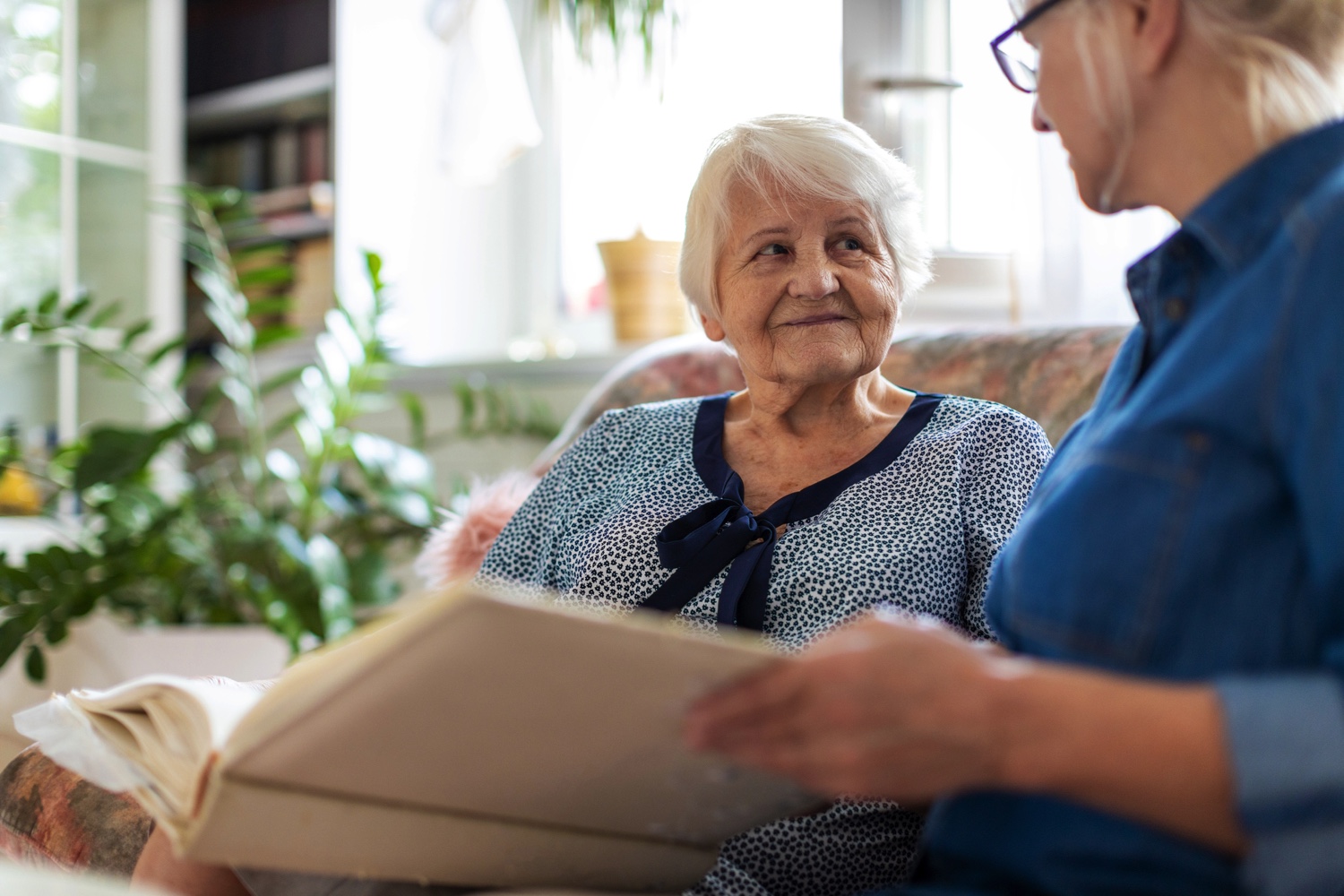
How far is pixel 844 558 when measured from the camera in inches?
44.7

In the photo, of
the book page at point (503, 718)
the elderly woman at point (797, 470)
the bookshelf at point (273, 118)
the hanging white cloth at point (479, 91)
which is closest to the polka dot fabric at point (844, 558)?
the elderly woman at point (797, 470)

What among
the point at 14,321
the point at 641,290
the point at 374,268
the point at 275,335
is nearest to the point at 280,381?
the point at 275,335

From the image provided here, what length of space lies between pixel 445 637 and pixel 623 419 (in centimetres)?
87

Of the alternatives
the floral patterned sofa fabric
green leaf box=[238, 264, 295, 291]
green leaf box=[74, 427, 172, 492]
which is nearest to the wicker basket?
green leaf box=[238, 264, 295, 291]

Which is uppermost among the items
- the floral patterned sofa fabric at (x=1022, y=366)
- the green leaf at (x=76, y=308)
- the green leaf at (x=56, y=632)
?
the green leaf at (x=76, y=308)

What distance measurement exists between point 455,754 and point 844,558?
0.54 meters

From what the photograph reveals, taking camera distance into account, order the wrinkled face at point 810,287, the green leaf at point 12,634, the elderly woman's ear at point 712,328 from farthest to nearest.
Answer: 1. the green leaf at point 12,634
2. the elderly woman's ear at point 712,328
3. the wrinkled face at point 810,287

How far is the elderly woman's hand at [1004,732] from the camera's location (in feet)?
1.82

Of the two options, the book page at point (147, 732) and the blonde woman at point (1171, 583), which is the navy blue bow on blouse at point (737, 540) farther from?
the book page at point (147, 732)

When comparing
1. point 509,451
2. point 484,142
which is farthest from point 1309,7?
point 509,451

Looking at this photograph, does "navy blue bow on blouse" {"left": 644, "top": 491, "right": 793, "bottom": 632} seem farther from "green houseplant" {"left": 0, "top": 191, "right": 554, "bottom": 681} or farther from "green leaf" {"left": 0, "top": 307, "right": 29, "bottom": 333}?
"green leaf" {"left": 0, "top": 307, "right": 29, "bottom": 333}

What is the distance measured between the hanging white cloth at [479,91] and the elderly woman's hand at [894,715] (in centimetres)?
225

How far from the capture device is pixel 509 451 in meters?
2.93

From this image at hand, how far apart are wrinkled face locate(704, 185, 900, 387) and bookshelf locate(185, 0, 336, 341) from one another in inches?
86.3
